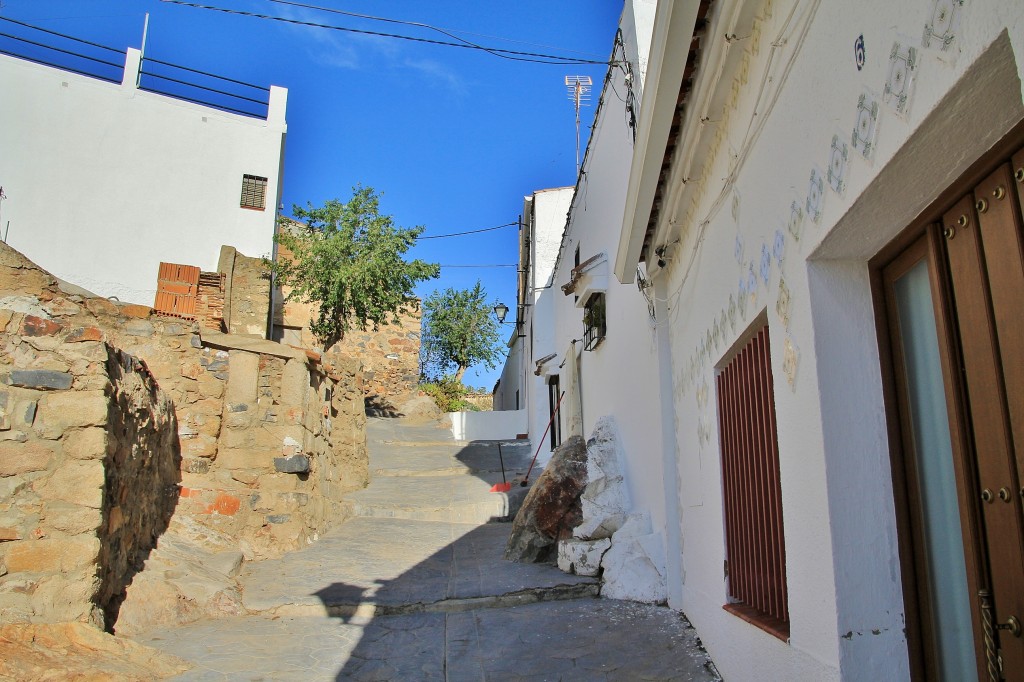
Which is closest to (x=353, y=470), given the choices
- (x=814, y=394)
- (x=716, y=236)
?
(x=716, y=236)

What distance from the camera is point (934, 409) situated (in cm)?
196

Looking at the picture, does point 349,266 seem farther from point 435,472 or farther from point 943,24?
point 943,24

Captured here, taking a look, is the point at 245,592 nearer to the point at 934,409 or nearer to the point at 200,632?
the point at 200,632

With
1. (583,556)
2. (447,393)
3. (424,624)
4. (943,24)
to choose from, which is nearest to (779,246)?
(943,24)

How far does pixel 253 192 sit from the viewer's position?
57.4 ft

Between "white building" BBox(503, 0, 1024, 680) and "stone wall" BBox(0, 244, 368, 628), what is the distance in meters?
3.54

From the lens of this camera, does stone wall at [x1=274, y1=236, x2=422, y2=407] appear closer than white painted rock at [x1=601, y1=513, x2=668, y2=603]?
No

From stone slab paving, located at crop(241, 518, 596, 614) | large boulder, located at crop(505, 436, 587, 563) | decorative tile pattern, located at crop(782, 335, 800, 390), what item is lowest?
stone slab paving, located at crop(241, 518, 596, 614)

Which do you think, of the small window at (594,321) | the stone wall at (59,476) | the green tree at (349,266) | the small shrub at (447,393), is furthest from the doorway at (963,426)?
the small shrub at (447,393)

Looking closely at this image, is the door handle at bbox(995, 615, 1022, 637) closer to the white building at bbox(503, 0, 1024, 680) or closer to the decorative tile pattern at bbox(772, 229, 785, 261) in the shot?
the white building at bbox(503, 0, 1024, 680)

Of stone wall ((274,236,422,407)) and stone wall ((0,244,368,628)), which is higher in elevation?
stone wall ((274,236,422,407))

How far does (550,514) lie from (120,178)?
14849 mm

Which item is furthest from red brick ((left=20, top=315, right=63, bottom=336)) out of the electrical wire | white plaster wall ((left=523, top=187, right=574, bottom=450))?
white plaster wall ((left=523, top=187, right=574, bottom=450))

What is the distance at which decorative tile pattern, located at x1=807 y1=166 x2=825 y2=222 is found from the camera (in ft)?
7.07
